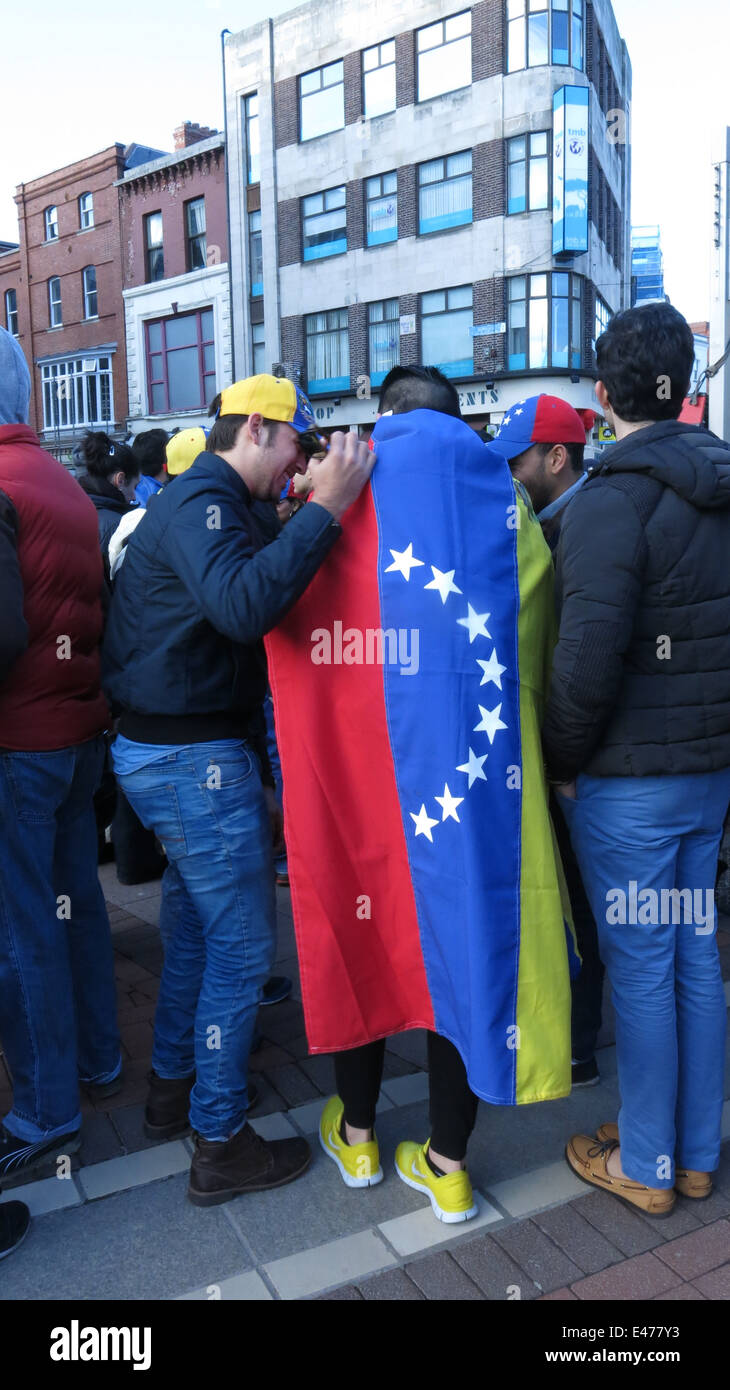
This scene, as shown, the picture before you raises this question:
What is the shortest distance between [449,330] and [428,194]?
3335mm

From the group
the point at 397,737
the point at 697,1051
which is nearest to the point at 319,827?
the point at 397,737

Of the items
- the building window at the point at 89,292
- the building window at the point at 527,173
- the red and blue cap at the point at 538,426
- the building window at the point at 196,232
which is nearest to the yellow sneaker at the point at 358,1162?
the red and blue cap at the point at 538,426

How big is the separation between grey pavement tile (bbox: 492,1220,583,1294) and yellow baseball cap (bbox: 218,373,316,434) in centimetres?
201

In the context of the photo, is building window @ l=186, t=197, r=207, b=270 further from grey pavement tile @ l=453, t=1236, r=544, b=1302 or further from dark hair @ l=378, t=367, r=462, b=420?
grey pavement tile @ l=453, t=1236, r=544, b=1302

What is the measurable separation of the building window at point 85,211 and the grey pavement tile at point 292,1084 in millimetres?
34571

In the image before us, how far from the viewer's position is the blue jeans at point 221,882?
105 inches

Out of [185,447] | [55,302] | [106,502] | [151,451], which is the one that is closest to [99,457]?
[106,502]

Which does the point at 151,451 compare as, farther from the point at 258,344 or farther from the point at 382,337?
the point at 258,344

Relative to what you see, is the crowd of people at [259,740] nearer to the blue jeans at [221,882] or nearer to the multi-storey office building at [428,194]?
the blue jeans at [221,882]

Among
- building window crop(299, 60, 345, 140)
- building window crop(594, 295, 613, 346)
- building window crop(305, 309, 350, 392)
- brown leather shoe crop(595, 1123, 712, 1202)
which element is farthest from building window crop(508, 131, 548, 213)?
brown leather shoe crop(595, 1123, 712, 1202)

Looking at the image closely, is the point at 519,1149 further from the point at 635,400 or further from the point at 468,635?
the point at 635,400

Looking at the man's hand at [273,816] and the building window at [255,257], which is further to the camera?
the building window at [255,257]

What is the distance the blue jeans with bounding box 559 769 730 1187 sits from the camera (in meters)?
2.57

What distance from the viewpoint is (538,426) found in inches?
133
